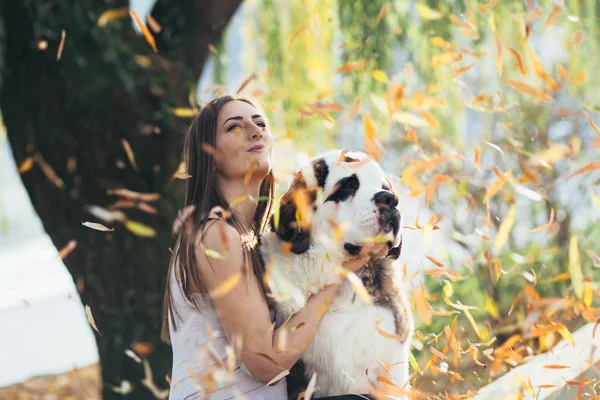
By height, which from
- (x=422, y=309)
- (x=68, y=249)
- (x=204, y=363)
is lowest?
(x=68, y=249)

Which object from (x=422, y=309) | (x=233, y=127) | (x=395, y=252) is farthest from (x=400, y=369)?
(x=233, y=127)

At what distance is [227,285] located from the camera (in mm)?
2361

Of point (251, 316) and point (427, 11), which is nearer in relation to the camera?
point (251, 316)

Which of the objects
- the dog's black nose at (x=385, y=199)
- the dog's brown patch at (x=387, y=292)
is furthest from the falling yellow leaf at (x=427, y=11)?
the dog's brown patch at (x=387, y=292)

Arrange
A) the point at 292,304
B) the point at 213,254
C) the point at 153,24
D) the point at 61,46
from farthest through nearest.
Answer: the point at 153,24, the point at 61,46, the point at 292,304, the point at 213,254

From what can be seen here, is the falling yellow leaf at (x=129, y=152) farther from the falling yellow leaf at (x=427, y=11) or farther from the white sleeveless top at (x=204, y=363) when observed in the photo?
the falling yellow leaf at (x=427, y=11)

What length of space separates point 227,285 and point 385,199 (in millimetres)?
661

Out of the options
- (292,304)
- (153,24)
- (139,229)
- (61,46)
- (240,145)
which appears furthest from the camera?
(153,24)

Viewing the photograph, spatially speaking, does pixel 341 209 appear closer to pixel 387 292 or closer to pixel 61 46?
pixel 387 292

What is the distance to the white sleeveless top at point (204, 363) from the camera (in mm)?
2432

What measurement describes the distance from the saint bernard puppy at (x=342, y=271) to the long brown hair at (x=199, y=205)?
0.48 feet

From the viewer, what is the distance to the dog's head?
2.42 m

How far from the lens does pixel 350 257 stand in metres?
2.52

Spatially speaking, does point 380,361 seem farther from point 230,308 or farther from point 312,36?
point 312,36
